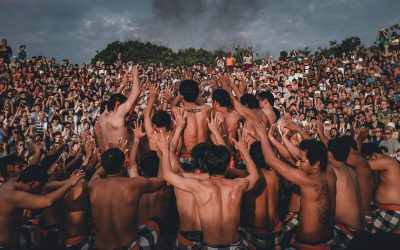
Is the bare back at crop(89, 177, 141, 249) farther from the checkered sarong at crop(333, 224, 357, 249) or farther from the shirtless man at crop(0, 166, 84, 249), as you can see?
the checkered sarong at crop(333, 224, 357, 249)

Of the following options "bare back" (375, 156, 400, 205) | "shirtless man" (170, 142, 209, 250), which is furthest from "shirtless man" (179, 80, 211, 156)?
"bare back" (375, 156, 400, 205)

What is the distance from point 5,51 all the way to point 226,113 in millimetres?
A: 13790

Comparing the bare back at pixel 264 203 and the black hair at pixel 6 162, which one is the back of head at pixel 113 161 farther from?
the black hair at pixel 6 162

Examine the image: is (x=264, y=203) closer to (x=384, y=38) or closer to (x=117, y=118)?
(x=117, y=118)

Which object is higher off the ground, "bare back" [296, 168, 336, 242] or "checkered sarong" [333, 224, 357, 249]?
"bare back" [296, 168, 336, 242]

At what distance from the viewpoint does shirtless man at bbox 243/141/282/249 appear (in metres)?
4.12

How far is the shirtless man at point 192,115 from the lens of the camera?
5438 mm

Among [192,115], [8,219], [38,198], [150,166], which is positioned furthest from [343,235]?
[8,219]

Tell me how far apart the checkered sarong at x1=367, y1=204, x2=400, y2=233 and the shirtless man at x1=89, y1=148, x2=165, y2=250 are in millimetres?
3859

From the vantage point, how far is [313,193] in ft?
11.7

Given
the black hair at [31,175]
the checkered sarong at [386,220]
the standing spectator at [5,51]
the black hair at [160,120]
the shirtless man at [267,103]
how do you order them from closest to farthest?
the black hair at [31,175] → the checkered sarong at [386,220] → the black hair at [160,120] → the shirtless man at [267,103] → the standing spectator at [5,51]

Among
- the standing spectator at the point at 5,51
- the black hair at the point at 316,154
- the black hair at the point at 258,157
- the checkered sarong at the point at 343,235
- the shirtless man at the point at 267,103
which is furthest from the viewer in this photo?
the standing spectator at the point at 5,51

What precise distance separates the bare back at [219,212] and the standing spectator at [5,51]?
1565 centimetres

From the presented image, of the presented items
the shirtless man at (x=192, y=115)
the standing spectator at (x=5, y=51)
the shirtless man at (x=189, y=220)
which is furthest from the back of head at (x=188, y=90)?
the standing spectator at (x=5, y=51)
